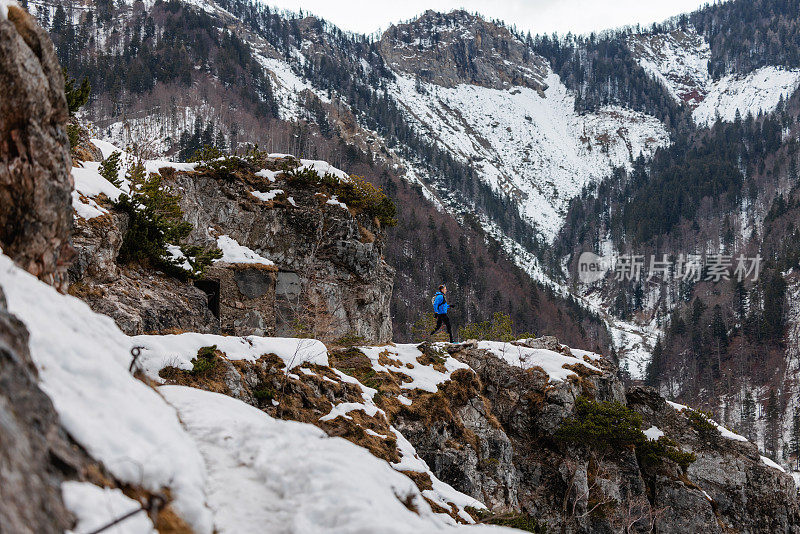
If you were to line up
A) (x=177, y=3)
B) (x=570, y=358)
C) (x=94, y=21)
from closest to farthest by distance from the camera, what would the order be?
1. (x=570, y=358)
2. (x=94, y=21)
3. (x=177, y=3)

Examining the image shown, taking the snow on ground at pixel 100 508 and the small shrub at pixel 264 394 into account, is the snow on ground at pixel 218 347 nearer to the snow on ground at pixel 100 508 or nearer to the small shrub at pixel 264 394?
the small shrub at pixel 264 394

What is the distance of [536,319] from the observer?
113 meters

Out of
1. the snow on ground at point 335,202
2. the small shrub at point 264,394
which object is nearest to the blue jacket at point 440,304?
the snow on ground at point 335,202

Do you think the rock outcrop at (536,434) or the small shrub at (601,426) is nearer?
the rock outcrop at (536,434)

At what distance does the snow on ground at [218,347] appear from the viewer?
9367 mm

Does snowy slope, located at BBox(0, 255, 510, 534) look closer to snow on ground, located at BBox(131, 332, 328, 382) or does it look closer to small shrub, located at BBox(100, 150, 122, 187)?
snow on ground, located at BBox(131, 332, 328, 382)

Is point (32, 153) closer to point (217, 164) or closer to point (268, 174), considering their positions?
point (217, 164)

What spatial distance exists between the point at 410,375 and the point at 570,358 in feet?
31.7

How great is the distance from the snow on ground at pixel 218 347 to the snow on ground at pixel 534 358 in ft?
35.1

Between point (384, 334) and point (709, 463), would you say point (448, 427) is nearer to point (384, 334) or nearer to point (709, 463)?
point (384, 334)

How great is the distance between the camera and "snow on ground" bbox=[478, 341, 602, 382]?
72.0 ft

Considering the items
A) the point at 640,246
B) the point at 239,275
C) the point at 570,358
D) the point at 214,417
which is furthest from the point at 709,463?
the point at 640,246

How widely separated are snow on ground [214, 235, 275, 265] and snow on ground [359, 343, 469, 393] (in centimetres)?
712

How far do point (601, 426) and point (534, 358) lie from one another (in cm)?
371
